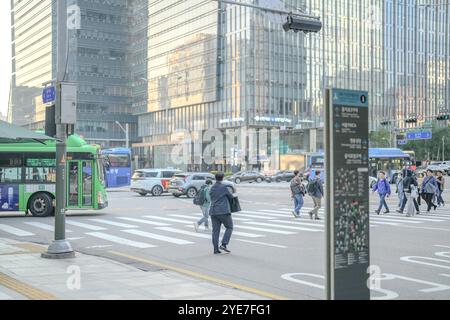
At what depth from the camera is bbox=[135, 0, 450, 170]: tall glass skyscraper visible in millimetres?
89250

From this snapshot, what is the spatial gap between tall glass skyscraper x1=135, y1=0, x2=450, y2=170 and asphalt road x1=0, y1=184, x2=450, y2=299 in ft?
213

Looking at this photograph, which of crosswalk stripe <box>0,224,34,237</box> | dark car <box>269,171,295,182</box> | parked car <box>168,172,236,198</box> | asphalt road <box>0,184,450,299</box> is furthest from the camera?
dark car <box>269,171,295,182</box>

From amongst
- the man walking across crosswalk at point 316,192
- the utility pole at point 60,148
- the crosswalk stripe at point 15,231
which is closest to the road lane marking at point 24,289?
the utility pole at point 60,148

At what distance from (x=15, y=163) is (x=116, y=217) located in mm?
4512

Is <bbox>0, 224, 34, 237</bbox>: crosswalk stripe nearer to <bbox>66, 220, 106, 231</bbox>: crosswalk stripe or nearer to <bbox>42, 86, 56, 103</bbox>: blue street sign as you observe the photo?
<bbox>66, 220, 106, 231</bbox>: crosswalk stripe

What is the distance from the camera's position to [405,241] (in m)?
14.3

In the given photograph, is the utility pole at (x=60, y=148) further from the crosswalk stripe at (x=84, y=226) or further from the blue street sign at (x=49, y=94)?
the crosswalk stripe at (x=84, y=226)

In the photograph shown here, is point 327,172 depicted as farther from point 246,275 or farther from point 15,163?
point 15,163

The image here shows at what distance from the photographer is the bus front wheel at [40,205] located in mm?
21797

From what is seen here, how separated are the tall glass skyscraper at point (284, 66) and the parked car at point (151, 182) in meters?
49.3

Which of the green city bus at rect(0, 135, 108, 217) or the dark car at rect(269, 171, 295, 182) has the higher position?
the green city bus at rect(0, 135, 108, 217)

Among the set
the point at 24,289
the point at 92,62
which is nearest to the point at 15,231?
the point at 24,289

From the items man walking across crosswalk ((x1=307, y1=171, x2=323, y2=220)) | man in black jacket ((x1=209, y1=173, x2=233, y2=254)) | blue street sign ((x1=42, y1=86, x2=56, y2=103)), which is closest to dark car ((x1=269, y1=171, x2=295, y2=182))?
man walking across crosswalk ((x1=307, y1=171, x2=323, y2=220))

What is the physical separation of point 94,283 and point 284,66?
86.6 meters
